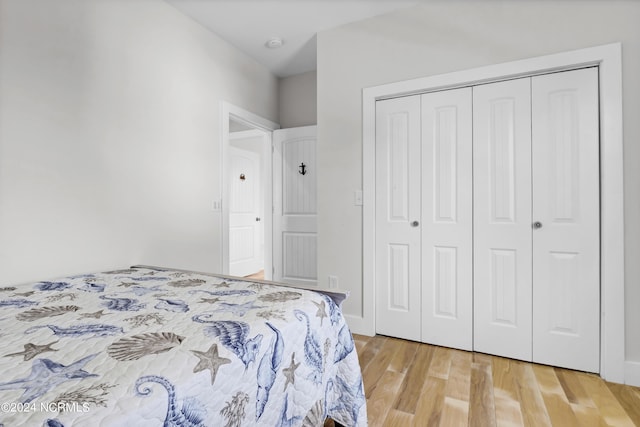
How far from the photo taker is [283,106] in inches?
147

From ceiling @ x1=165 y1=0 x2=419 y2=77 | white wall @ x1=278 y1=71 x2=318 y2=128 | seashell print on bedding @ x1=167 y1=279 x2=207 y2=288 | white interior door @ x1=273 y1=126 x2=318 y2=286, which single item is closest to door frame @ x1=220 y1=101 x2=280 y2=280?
white interior door @ x1=273 y1=126 x2=318 y2=286

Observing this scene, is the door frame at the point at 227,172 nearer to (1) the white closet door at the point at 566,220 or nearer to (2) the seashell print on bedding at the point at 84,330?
(2) the seashell print on bedding at the point at 84,330

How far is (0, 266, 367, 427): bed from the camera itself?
24.3 inches

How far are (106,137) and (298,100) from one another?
216cm

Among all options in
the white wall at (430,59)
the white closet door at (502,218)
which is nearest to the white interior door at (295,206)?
the white wall at (430,59)

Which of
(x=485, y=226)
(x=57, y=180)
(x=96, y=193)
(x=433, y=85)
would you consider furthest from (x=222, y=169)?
(x=485, y=226)

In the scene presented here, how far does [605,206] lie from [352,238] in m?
1.62

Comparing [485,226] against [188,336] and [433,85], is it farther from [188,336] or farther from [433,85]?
[188,336]

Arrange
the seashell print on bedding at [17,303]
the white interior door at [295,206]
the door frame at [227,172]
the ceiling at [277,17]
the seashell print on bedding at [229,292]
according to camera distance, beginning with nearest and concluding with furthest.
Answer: the seashell print on bedding at [17,303] → the seashell print on bedding at [229,292] → the ceiling at [277,17] → the door frame at [227,172] → the white interior door at [295,206]

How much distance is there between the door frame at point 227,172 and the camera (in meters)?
2.89

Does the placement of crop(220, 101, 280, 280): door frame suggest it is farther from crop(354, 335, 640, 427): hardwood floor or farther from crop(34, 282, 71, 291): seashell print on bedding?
crop(354, 335, 640, 427): hardwood floor

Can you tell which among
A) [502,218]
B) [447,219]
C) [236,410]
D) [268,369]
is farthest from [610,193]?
[236,410]

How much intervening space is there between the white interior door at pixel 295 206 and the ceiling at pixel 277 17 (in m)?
0.92

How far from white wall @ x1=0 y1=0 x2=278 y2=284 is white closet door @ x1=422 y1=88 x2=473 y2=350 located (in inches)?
70.5
